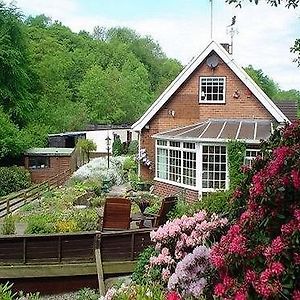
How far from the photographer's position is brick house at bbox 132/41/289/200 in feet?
67.3

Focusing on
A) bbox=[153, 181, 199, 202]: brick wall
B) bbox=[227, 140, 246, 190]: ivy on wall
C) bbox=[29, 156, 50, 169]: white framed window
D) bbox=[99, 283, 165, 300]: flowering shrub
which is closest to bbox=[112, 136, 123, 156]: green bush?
bbox=[29, 156, 50, 169]: white framed window

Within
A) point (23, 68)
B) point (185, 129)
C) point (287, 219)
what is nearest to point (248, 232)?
point (287, 219)

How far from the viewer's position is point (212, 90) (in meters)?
22.6

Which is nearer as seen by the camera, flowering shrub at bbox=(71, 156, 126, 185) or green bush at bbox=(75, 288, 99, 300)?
green bush at bbox=(75, 288, 99, 300)

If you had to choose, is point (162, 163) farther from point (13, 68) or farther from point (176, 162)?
point (13, 68)

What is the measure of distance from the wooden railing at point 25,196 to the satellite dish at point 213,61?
912 centimetres

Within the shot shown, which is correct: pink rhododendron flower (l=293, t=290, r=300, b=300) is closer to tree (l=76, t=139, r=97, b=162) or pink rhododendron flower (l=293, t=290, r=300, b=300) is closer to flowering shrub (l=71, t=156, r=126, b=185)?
flowering shrub (l=71, t=156, r=126, b=185)

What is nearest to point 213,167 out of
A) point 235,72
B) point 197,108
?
point 197,108

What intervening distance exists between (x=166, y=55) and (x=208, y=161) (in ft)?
252

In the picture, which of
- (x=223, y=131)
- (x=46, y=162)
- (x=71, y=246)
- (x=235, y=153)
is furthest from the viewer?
(x=46, y=162)

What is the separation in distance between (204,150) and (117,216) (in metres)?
8.16

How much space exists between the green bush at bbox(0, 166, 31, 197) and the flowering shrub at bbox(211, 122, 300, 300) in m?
27.6

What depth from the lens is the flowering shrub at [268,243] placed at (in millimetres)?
3520

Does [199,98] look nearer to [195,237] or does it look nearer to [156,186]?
[156,186]
